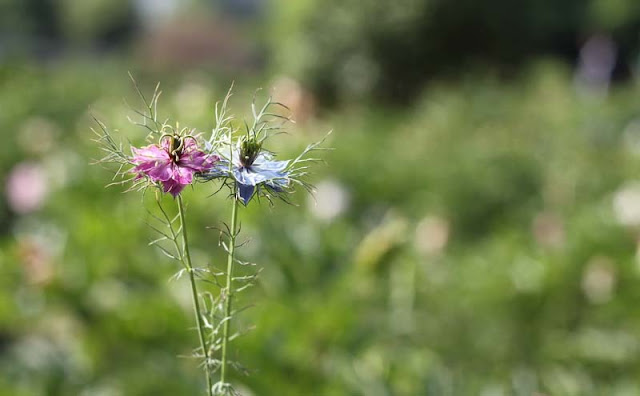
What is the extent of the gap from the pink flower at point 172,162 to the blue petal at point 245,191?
24mm

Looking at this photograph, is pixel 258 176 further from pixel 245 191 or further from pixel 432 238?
pixel 432 238

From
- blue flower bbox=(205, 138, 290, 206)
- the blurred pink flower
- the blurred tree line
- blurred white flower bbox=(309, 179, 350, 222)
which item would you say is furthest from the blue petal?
the blurred tree line

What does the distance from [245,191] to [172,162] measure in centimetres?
5

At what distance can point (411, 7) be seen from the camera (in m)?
A: 10.2

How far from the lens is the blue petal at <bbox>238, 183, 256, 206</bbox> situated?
0.54m

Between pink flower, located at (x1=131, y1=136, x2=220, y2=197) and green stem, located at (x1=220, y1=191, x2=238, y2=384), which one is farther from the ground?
pink flower, located at (x1=131, y1=136, x2=220, y2=197)

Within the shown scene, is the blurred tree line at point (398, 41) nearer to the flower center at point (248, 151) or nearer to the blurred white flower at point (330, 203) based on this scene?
the blurred white flower at point (330, 203)

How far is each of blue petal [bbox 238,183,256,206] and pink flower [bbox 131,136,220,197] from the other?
0.02 metres

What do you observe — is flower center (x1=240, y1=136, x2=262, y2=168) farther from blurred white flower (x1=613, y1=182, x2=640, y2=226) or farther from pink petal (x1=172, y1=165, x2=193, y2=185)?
blurred white flower (x1=613, y1=182, x2=640, y2=226)

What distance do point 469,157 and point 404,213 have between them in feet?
4.62

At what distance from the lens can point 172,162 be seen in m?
0.54

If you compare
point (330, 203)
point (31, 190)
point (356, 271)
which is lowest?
point (356, 271)

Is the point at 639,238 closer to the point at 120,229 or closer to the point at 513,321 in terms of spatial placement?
the point at 513,321

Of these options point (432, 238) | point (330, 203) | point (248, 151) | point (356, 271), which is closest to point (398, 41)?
point (432, 238)
